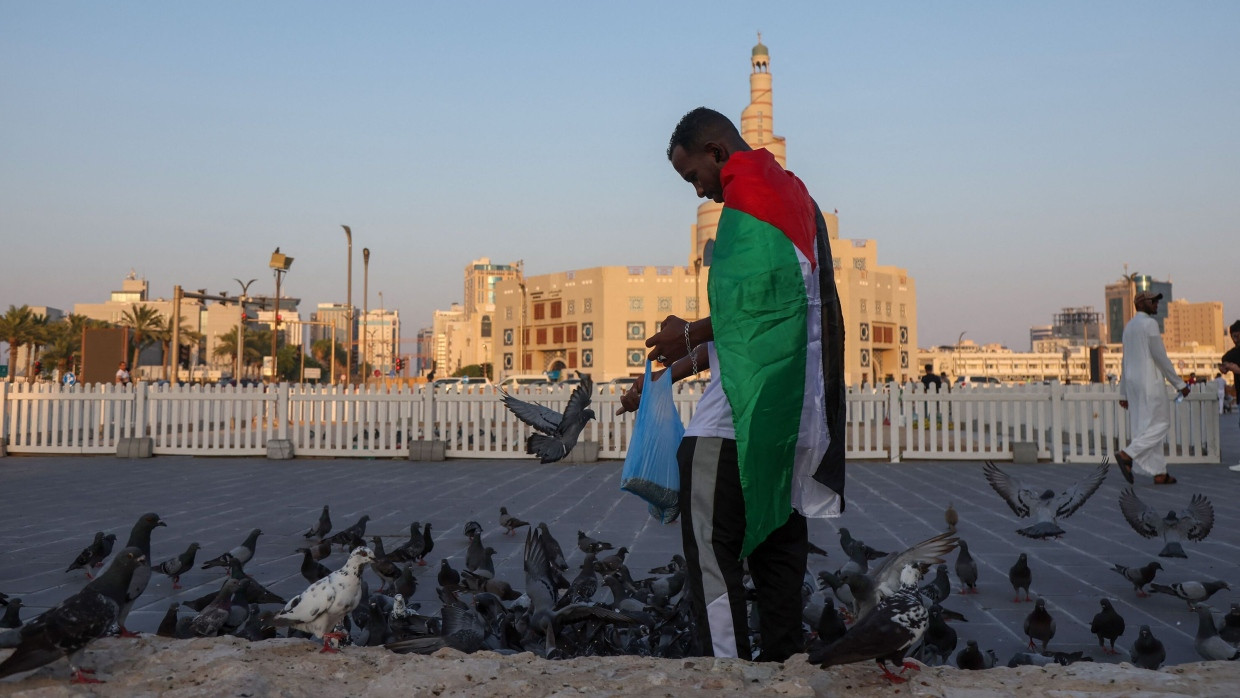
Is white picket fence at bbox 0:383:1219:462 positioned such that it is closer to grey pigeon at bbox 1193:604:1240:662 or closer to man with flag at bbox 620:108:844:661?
grey pigeon at bbox 1193:604:1240:662

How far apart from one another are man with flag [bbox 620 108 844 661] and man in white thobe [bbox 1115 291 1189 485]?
361 inches

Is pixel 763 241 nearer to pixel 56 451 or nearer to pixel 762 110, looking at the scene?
pixel 56 451

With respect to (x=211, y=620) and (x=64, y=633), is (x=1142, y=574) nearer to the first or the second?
(x=211, y=620)

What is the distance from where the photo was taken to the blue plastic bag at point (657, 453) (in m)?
2.97

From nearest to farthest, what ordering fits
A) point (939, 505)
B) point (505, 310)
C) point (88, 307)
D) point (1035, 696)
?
point (1035, 696) < point (939, 505) < point (505, 310) < point (88, 307)

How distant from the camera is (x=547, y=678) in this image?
101 inches

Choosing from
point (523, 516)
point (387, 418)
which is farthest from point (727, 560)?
point (387, 418)

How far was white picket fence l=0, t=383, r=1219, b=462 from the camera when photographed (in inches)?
536

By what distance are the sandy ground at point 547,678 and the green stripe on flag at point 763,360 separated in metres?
0.43

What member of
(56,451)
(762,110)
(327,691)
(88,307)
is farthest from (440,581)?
(88,307)

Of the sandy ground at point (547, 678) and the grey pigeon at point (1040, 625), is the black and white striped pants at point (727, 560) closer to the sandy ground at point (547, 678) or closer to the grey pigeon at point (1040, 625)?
the sandy ground at point (547, 678)

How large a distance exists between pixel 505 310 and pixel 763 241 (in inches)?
3762

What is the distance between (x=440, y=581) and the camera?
191 inches

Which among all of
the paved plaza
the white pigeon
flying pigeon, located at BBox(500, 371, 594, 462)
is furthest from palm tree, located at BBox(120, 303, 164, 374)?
the white pigeon
